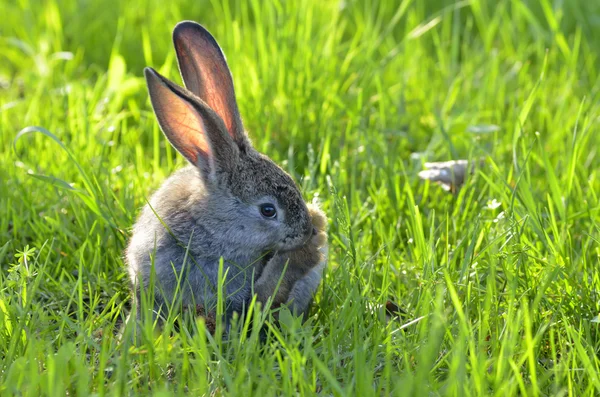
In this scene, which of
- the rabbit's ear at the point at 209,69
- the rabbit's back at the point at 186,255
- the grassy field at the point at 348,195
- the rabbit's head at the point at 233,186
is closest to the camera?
the grassy field at the point at 348,195

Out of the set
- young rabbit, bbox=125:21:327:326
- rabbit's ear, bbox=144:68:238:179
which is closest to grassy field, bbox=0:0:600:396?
young rabbit, bbox=125:21:327:326

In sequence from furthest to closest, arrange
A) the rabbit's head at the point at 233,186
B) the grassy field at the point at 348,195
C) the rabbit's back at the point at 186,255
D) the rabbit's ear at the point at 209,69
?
A: the rabbit's ear at the point at 209,69 < the rabbit's head at the point at 233,186 < the rabbit's back at the point at 186,255 < the grassy field at the point at 348,195

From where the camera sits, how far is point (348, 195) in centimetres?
459

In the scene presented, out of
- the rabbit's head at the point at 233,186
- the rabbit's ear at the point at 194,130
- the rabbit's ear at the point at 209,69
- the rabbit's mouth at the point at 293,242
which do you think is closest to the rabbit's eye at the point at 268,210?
the rabbit's head at the point at 233,186

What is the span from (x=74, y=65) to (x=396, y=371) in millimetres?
4006

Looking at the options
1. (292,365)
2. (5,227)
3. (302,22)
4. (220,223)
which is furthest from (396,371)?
(302,22)

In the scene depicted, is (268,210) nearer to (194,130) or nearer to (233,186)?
(233,186)

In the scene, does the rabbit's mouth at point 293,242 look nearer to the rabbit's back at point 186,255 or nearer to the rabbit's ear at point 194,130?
the rabbit's back at point 186,255

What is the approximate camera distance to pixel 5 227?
13.4ft

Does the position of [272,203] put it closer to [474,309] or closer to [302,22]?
[474,309]

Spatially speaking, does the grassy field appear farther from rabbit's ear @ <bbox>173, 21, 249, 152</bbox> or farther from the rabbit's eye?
rabbit's ear @ <bbox>173, 21, 249, 152</bbox>

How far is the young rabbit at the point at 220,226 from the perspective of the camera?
3.56 m

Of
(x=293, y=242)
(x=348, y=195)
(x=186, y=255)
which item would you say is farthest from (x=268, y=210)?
(x=348, y=195)

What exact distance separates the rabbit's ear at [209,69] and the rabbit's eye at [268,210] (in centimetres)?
41
